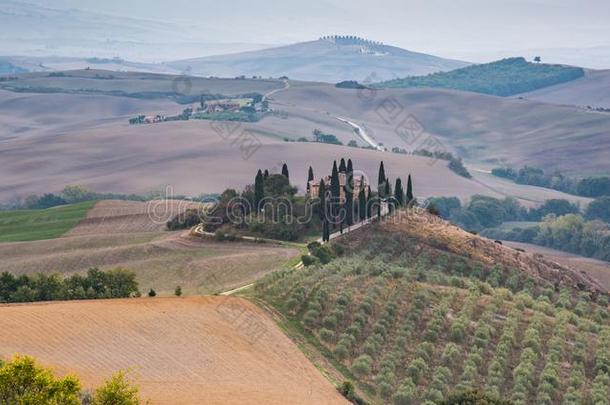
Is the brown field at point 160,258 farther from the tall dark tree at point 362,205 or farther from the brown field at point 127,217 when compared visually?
the tall dark tree at point 362,205

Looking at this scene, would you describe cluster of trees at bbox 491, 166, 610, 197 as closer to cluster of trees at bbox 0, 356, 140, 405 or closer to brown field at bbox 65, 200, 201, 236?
brown field at bbox 65, 200, 201, 236

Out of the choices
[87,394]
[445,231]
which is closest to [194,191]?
[445,231]

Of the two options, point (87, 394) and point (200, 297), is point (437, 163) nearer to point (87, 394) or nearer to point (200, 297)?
point (200, 297)

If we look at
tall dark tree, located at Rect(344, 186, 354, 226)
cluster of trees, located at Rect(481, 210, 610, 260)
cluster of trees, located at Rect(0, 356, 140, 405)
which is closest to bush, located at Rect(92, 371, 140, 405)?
cluster of trees, located at Rect(0, 356, 140, 405)

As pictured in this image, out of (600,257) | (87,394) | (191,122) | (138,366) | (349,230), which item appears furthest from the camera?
(191,122)

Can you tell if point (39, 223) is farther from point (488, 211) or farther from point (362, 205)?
point (488, 211)

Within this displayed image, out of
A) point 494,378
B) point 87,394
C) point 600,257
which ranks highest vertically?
point 87,394
